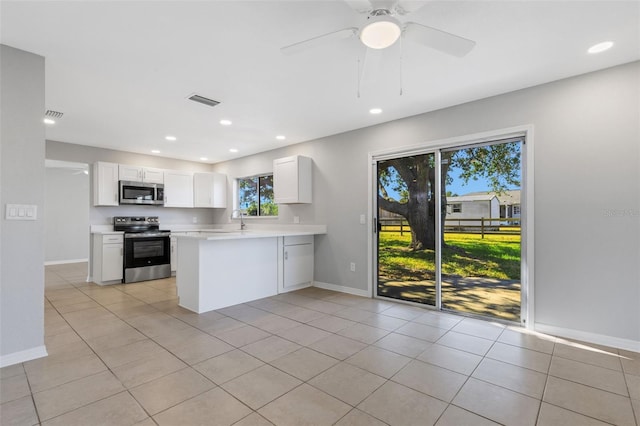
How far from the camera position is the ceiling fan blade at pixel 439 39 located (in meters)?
1.75

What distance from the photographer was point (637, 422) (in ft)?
5.36

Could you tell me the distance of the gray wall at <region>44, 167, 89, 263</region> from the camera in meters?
7.26

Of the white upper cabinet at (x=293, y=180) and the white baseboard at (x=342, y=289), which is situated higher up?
the white upper cabinet at (x=293, y=180)

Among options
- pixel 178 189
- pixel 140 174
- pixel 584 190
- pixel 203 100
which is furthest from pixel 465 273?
pixel 140 174

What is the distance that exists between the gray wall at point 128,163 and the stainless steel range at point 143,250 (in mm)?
211

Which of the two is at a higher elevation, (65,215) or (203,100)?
(203,100)

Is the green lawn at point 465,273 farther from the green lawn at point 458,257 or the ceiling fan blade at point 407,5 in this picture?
the ceiling fan blade at point 407,5

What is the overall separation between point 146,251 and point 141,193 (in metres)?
1.14

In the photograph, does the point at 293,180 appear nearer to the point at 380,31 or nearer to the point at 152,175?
the point at 152,175

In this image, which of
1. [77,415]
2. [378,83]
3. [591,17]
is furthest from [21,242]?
[591,17]

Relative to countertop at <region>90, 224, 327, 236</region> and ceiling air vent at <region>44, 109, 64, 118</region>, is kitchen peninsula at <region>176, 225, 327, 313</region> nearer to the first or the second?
countertop at <region>90, 224, 327, 236</region>

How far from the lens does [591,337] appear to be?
2656 millimetres

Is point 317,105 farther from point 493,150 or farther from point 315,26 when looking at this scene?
point 493,150

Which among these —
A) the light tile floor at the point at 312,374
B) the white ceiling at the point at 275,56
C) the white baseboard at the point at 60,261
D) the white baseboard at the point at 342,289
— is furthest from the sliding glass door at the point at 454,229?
the white baseboard at the point at 60,261
